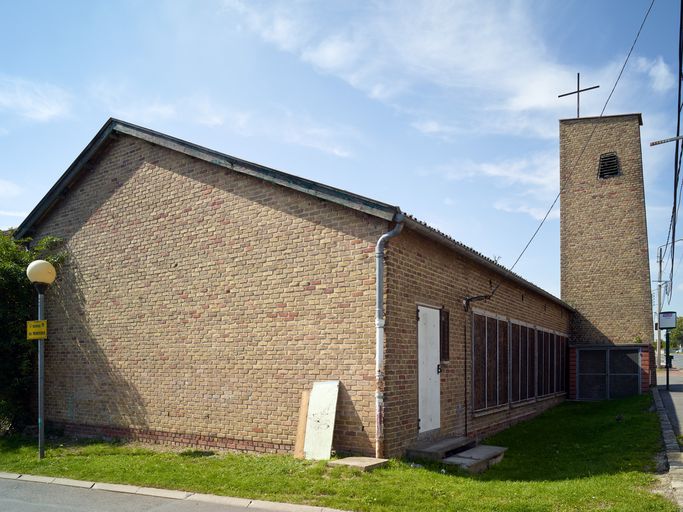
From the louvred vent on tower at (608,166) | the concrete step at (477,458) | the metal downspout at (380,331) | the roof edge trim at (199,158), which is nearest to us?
the metal downspout at (380,331)

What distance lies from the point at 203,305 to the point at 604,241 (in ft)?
63.5

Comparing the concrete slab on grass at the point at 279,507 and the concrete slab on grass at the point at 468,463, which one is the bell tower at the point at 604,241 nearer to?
the concrete slab on grass at the point at 468,463

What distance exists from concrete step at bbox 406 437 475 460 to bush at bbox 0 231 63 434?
9065mm

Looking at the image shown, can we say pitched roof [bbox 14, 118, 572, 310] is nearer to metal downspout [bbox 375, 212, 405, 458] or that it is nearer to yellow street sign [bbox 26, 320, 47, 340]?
metal downspout [bbox 375, 212, 405, 458]

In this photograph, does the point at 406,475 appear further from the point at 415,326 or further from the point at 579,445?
the point at 579,445

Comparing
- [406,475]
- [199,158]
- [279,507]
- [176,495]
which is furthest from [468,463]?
[199,158]

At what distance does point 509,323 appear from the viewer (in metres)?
15.7

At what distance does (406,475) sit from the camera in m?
8.27

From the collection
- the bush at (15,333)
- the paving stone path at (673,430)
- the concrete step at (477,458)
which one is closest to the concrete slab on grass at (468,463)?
the concrete step at (477,458)

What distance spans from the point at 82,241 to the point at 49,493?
22.6 ft

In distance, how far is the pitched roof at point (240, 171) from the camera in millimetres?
9555

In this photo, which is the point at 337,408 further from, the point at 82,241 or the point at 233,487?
the point at 82,241

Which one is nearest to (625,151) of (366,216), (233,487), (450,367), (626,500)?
(450,367)

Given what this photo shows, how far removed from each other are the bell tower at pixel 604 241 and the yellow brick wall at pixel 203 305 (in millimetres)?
17031
